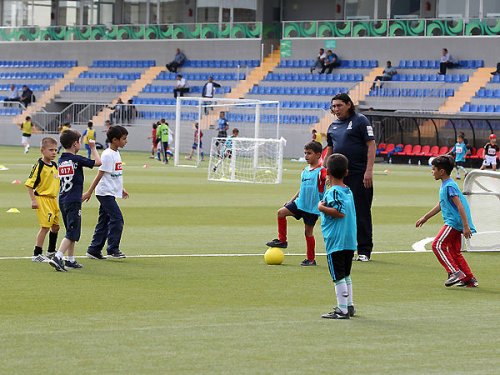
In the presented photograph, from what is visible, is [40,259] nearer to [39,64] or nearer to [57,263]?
[57,263]

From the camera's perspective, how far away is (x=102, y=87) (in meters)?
63.5

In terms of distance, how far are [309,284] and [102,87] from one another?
52870 mm

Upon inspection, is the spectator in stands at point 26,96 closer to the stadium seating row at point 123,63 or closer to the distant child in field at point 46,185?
the stadium seating row at point 123,63

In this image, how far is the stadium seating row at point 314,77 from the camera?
55.6 meters

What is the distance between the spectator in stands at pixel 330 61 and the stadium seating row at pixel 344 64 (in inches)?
19.3

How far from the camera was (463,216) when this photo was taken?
464 inches

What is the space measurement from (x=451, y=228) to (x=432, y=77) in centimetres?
4175

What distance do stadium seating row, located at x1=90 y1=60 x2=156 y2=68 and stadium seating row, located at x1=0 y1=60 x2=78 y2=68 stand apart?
1903mm

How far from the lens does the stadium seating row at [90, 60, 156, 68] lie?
6462 centimetres

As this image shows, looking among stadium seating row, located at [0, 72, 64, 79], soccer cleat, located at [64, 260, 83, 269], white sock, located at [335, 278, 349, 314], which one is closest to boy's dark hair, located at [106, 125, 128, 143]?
soccer cleat, located at [64, 260, 83, 269]

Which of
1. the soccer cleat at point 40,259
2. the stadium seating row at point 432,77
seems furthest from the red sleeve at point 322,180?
the stadium seating row at point 432,77

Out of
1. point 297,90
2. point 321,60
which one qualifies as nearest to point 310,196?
point 297,90

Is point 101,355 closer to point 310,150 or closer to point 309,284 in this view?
point 309,284

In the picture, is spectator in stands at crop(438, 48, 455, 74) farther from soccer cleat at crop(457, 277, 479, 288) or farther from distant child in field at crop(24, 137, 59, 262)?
soccer cleat at crop(457, 277, 479, 288)
